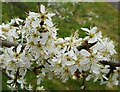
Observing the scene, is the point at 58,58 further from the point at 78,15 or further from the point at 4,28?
the point at 78,15

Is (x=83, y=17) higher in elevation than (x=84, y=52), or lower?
higher

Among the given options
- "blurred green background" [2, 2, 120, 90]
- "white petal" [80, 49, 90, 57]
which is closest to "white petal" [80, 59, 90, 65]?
"white petal" [80, 49, 90, 57]

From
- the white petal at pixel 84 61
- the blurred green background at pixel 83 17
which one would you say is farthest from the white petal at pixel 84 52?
the blurred green background at pixel 83 17

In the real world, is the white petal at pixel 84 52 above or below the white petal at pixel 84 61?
above

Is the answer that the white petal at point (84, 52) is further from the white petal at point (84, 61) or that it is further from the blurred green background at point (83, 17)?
the blurred green background at point (83, 17)

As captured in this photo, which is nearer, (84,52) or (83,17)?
(84,52)

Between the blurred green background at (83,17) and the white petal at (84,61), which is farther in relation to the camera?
the blurred green background at (83,17)

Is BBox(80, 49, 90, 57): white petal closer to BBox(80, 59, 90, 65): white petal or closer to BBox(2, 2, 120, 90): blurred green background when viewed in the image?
BBox(80, 59, 90, 65): white petal

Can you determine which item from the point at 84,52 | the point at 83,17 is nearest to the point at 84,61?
the point at 84,52

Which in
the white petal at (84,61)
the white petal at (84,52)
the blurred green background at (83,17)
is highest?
the blurred green background at (83,17)

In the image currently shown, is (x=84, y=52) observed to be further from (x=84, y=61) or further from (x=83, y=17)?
(x=83, y=17)

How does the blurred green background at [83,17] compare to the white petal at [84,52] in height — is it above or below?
above
